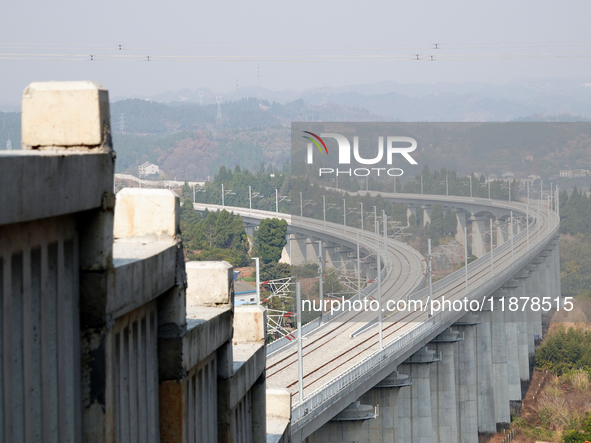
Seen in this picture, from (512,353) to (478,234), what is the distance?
26142 millimetres

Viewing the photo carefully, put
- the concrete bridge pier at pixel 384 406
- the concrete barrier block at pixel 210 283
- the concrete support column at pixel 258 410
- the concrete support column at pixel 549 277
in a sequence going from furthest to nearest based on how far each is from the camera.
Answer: the concrete support column at pixel 549 277, the concrete bridge pier at pixel 384 406, the concrete support column at pixel 258 410, the concrete barrier block at pixel 210 283

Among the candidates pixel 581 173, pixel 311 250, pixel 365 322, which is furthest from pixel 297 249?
pixel 581 173

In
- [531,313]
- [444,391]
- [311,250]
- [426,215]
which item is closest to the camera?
[444,391]

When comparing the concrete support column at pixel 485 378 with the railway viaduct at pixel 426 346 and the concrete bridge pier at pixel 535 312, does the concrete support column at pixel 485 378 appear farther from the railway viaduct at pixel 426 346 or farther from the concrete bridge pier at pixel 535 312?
the concrete bridge pier at pixel 535 312

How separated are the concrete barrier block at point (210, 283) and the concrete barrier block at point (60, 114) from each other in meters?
3.94

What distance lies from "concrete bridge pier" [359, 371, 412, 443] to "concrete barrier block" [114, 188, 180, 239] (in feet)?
151

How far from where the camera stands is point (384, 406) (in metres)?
52.8

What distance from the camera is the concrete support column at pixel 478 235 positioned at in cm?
10119

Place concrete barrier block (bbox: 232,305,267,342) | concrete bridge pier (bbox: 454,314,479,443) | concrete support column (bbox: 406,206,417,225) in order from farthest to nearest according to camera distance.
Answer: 1. concrete support column (bbox: 406,206,417,225)
2. concrete bridge pier (bbox: 454,314,479,443)
3. concrete barrier block (bbox: 232,305,267,342)

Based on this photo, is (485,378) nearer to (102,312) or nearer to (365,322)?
(365,322)

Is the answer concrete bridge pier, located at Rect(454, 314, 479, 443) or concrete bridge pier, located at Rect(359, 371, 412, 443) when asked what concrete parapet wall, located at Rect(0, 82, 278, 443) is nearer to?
concrete bridge pier, located at Rect(359, 371, 412, 443)

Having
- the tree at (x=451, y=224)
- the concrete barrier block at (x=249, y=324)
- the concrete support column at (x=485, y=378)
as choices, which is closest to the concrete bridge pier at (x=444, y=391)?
the concrete support column at (x=485, y=378)

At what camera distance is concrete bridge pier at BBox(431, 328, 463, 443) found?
206 feet

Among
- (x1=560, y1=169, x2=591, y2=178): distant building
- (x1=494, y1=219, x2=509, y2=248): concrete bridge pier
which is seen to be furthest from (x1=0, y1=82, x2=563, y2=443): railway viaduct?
(x1=560, y1=169, x2=591, y2=178): distant building
